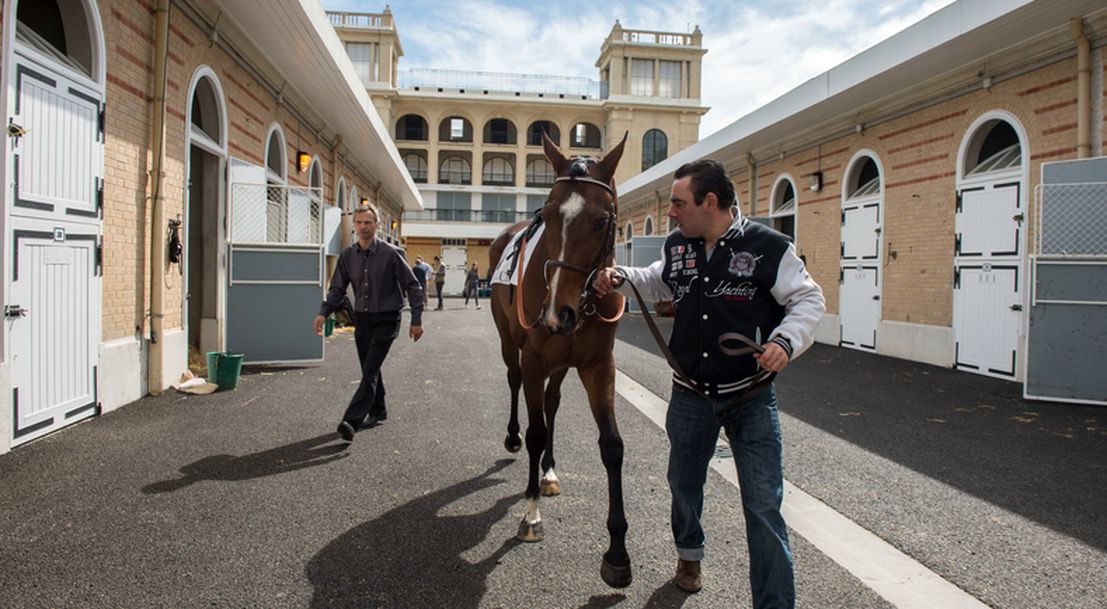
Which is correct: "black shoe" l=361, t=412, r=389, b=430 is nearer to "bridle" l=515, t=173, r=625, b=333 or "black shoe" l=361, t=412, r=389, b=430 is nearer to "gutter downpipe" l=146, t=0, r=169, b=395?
"gutter downpipe" l=146, t=0, r=169, b=395

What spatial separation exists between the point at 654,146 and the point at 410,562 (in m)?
46.9

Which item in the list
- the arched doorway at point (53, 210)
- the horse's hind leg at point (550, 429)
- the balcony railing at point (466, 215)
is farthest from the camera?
the balcony railing at point (466, 215)

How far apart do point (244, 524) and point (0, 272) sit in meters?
2.93

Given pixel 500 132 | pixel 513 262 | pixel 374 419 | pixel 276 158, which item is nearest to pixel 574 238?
pixel 513 262

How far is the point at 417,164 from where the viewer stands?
49.2 m

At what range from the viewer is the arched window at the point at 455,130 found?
49188mm

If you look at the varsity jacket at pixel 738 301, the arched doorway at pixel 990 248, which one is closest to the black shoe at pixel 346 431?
the varsity jacket at pixel 738 301

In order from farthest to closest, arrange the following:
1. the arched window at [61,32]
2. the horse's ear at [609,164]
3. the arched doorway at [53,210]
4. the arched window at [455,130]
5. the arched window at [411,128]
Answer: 1. the arched window at [455,130]
2. the arched window at [411,128]
3. the arched window at [61,32]
4. the arched doorway at [53,210]
5. the horse's ear at [609,164]

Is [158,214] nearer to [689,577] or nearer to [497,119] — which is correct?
[689,577]

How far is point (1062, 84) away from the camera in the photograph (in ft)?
27.8

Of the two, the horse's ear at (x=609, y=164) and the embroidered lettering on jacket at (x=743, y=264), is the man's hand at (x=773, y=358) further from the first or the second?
the horse's ear at (x=609, y=164)

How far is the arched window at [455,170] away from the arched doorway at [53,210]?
43307 mm

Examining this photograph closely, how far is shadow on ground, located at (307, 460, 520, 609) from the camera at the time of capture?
9.06 feet

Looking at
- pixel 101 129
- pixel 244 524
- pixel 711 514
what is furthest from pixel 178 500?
pixel 101 129
